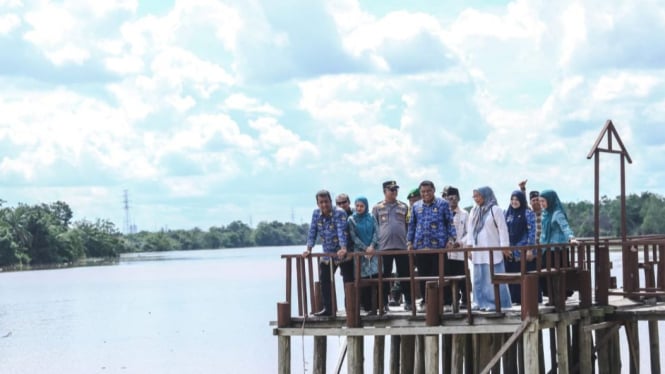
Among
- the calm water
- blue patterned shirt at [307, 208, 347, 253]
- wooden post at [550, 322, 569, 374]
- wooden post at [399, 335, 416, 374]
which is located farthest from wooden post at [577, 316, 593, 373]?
the calm water

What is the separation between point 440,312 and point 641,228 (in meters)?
102

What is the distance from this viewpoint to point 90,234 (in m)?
133

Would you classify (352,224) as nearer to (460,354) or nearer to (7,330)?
(460,354)

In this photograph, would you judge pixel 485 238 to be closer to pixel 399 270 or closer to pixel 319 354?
pixel 399 270

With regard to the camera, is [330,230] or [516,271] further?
[516,271]

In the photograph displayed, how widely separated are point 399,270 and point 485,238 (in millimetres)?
1239

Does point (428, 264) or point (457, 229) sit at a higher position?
point (457, 229)

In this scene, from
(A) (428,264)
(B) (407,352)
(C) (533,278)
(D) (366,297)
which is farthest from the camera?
(B) (407,352)

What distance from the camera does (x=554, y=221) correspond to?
51.1ft

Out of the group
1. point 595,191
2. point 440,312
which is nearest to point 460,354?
point 440,312

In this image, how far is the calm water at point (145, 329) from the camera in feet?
106

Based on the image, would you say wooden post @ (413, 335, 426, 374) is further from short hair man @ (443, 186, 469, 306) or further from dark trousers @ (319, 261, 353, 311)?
dark trousers @ (319, 261, 353, 311)

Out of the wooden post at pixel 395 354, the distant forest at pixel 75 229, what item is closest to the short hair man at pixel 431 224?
the wooden post at pixel 395 354

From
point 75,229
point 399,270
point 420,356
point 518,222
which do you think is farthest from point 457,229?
point 75,229
